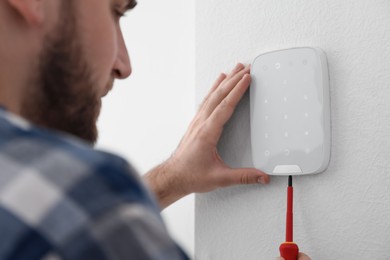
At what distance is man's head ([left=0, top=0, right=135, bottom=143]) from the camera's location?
1.74 ft

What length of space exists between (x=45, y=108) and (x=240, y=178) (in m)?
0.41

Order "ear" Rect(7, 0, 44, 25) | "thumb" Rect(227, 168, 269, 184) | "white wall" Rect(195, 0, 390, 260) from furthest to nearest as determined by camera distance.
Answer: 1. "thumb" Rect(227, 168, 269, 184)
2. "white wall" Rect(195, 0, 390, 260)
3. "ear" Rect(7, 0, 44, 25)

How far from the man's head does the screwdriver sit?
1.05ft

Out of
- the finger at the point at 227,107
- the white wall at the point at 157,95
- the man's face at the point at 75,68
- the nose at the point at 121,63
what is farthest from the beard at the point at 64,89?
the white wall at the point at 157,95

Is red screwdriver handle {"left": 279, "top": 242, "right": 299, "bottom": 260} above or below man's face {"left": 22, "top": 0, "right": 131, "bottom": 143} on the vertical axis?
below

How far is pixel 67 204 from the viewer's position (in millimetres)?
331

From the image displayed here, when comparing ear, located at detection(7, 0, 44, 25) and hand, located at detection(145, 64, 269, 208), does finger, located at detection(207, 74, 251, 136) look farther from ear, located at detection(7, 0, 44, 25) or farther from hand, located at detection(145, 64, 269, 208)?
ear, located at detection(7, 0, 44, 25)

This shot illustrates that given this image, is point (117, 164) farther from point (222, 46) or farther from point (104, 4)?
point (222, 46)

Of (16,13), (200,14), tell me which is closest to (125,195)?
(16,13)

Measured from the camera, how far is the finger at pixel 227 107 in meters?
0.90

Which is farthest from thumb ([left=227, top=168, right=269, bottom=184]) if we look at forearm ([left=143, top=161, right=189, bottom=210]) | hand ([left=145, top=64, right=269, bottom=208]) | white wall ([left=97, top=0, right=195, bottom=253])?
Answer: white wall ([left=97, top=0, right=195, bottom=253])

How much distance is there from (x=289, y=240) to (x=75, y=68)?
42 centimetres

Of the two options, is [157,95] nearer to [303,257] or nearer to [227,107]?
[227,107]

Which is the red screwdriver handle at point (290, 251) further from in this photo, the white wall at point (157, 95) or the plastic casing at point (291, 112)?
the white wall at point (157, 95)
